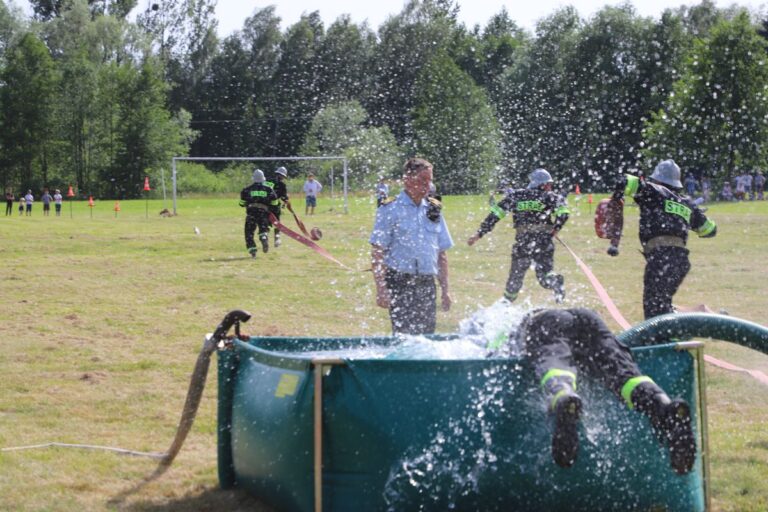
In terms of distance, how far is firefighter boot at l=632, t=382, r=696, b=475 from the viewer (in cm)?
449

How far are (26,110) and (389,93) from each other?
24819mm

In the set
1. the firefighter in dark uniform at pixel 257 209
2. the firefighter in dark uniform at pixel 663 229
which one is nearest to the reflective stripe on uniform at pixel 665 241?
the firefighter in dark uniform at pixel 663 229

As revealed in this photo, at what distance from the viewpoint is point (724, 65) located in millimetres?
40031

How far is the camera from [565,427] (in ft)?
14.5

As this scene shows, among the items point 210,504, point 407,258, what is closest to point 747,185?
point 407,258

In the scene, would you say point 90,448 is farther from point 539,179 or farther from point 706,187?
point 706,187

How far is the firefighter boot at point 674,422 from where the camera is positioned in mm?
4488

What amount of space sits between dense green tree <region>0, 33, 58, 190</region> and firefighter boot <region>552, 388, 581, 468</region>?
224ft

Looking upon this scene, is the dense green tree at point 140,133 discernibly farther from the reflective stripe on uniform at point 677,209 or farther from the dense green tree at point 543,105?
the reflective stripe on uniform at point 677,209

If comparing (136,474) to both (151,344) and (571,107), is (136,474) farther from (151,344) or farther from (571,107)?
(571,107)

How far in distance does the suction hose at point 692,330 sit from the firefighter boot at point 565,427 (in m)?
1.14

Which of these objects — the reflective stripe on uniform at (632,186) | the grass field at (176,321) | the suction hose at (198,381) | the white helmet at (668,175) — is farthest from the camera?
the white helmet at (668,175)

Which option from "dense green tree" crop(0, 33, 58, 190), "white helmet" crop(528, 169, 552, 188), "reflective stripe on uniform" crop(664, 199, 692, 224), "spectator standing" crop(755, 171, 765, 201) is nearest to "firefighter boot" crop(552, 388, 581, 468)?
"reflective stripe on uniform" crop(664, 199, 692, 224)

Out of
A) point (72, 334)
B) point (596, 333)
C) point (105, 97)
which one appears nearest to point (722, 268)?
point (72, 334)
